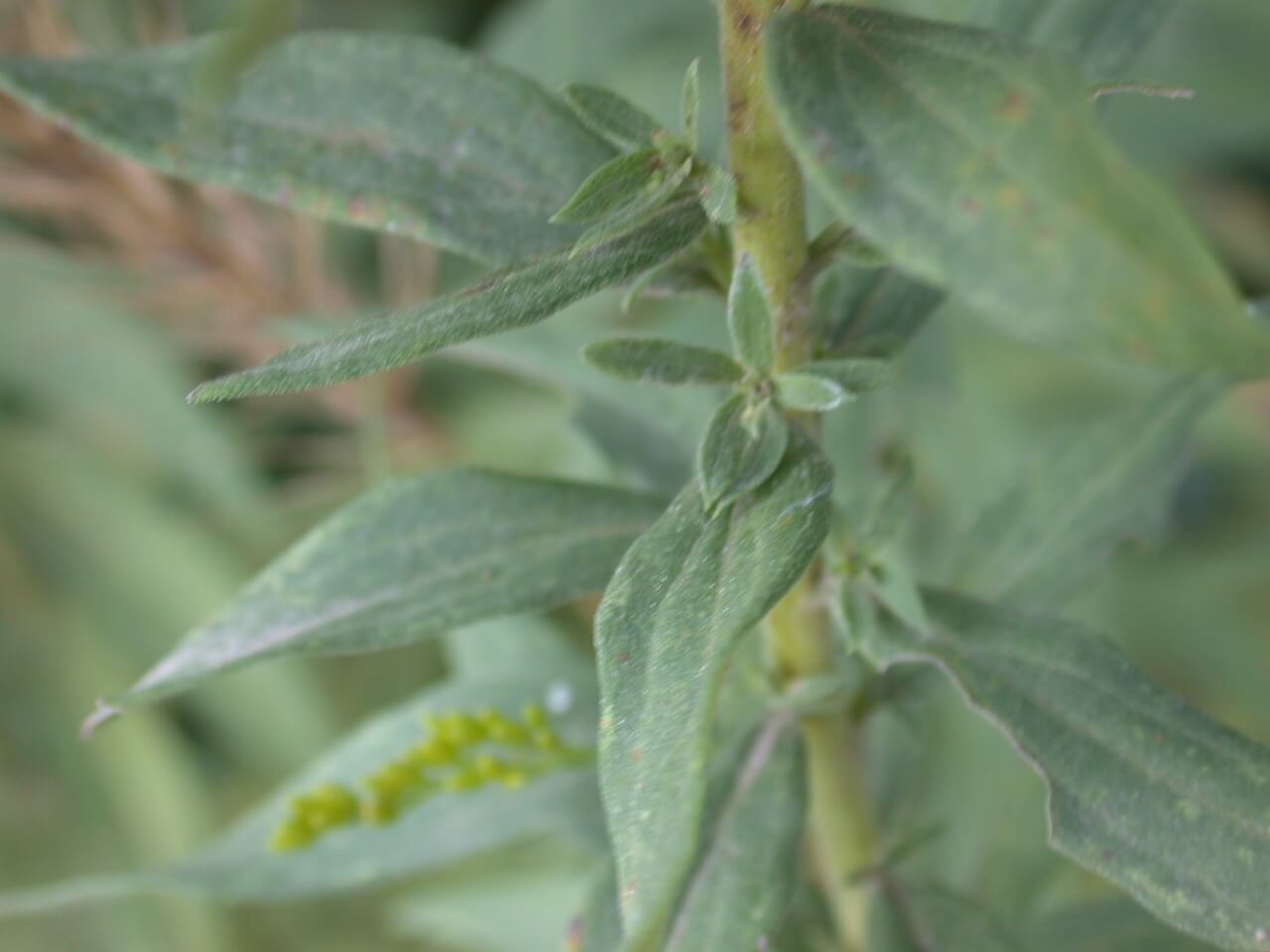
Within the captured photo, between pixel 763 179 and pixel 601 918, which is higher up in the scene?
pixel 763 179

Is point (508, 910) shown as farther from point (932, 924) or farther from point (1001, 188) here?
point (1001, 188)

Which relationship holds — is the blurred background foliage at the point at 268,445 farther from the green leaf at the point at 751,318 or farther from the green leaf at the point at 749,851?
the green leaf at the point at 751,318

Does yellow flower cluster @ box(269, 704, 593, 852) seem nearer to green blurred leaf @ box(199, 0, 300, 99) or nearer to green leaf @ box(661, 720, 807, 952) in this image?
green leaf @ box(661, 720, 807, 952)

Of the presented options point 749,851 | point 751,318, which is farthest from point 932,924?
point 751,318

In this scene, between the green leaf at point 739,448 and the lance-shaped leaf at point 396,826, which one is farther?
the lance-shaped leaf at point 396,826

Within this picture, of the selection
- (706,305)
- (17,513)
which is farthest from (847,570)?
(17,513)

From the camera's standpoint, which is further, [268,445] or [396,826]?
Answer: [268,445]

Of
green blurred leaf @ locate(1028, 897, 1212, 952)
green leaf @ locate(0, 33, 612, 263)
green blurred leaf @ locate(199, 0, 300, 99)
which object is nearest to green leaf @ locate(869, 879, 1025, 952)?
green blurred leaf @ locate(1028, 897, 1212, 952)

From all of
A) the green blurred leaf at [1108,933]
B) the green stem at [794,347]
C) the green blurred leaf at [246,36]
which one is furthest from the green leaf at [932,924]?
the green blurred leaf at [246,36]
